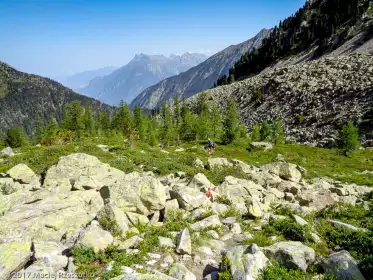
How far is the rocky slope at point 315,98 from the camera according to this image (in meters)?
63.0

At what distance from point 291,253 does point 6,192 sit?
1558 centimetres

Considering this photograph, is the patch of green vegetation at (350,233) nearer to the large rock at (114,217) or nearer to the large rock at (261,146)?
the large rock at (114,217)

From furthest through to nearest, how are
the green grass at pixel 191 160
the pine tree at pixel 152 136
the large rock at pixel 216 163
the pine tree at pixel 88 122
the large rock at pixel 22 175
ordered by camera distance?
the pine tree at pixel 88 122
the pine tree at pixel 152 136
the large rock at pixel 216 163
the green grass at pixel 191 160
the large rock at pixel 22 175

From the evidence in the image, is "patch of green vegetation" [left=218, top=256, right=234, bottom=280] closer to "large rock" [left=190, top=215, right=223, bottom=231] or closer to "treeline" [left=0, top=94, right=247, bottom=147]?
"large rock" [left=190, top=215, right=223, bottom=231]

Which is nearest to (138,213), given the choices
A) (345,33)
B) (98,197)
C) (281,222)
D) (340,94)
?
(98,197)

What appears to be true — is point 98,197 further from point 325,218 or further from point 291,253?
point 325,218

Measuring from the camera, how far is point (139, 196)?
13.5 metres

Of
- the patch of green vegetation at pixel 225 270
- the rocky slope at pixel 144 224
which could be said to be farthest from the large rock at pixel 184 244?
the patch of green vegetation at pixel 225 270

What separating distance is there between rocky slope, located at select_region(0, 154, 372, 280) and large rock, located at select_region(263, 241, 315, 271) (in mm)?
32

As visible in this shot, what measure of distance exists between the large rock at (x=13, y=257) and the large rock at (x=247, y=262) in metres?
6.33

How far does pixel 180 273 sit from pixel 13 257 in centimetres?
501

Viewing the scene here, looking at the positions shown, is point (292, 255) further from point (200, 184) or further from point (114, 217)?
point (200, 184)

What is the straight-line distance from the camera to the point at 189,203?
47.9 ft

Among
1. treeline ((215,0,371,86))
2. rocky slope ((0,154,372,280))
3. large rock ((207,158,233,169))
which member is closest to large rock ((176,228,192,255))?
rocky slope ((0,154,372,280))
